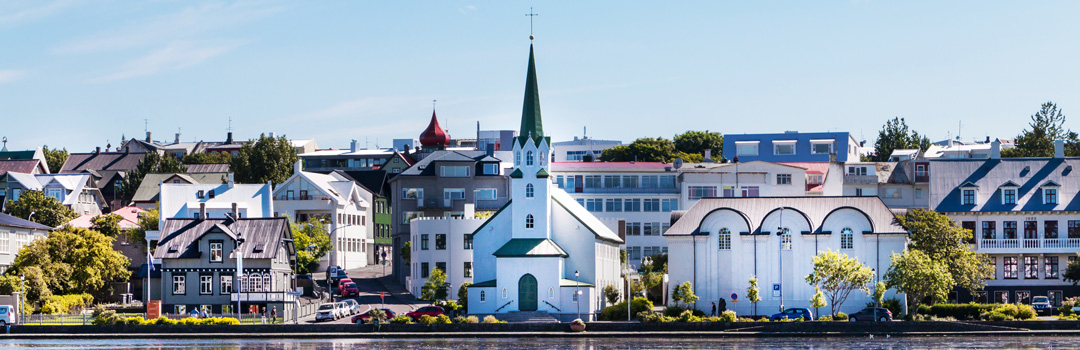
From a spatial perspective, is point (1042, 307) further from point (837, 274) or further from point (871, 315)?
point (837, 274)

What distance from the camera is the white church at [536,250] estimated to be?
101938 mm

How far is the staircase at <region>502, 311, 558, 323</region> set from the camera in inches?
3910

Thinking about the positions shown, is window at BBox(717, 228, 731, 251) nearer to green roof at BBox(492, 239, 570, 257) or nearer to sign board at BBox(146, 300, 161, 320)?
green roof at BBox(492, 239, 570, 257)

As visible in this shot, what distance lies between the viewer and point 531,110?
110 metres

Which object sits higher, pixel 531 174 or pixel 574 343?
pixel 531 174

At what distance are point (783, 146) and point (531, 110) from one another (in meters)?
64.9

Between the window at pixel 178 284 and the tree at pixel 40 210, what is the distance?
103ft

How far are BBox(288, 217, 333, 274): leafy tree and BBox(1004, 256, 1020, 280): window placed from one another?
5155cm

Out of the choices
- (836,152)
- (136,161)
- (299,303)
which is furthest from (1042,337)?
(136,161)

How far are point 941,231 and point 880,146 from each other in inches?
3600

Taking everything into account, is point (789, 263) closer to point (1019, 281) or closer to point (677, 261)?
point (677, 261)

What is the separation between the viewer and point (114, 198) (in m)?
178

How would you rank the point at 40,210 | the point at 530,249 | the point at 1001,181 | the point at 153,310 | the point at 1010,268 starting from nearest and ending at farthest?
the point at 153,310 → the point at 530,249 → the point at 1010,268 → the point at 1001,181 → the point at 40,210

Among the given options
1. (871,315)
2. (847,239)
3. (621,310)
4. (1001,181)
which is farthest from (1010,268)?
(621,310)
